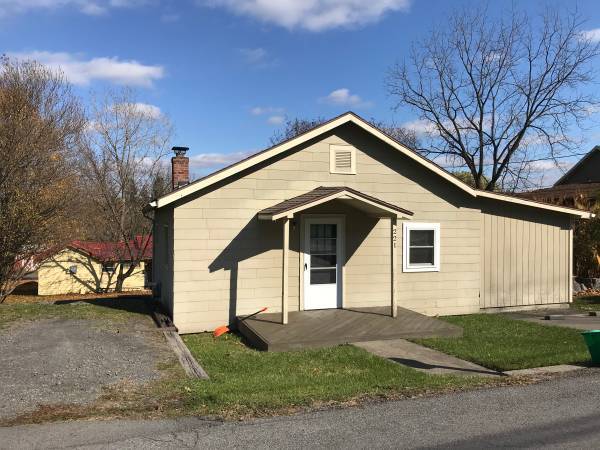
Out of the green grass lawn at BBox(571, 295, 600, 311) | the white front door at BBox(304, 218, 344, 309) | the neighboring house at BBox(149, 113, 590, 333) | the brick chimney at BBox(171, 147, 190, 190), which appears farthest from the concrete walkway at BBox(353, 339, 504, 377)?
the green grass lawn at BBox(571, 295, 600, 311)

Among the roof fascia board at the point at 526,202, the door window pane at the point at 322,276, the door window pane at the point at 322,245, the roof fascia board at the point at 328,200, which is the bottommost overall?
the door window pane at the point at 322,276

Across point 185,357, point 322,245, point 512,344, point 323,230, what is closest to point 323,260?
point 322,245

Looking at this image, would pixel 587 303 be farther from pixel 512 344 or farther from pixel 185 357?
pixel 185 357

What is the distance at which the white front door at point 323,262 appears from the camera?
1161 centimetres

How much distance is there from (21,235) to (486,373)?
17453 millimetres

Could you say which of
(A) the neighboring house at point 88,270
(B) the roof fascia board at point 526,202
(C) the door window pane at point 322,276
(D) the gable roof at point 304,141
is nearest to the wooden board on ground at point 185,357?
(D) the gable roof at point 304,141

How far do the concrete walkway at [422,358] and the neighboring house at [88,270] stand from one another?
2454cm

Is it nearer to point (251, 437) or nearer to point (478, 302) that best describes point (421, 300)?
point (478, 302)

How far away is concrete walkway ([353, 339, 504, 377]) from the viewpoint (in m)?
7.65

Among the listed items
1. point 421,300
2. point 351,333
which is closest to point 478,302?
point 421,300

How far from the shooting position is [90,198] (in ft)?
89.0

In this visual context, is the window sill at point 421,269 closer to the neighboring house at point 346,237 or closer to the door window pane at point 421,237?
the neighboring house at point 346,237

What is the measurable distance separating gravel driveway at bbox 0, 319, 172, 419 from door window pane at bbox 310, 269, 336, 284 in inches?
140

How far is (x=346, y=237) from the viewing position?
39.2 ft
